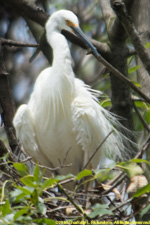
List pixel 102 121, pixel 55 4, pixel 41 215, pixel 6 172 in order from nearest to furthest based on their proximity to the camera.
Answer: pixel 41 215 → pixel 6 172 → pixel 102 121 → pixel 55 4

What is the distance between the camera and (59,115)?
10.3 feet

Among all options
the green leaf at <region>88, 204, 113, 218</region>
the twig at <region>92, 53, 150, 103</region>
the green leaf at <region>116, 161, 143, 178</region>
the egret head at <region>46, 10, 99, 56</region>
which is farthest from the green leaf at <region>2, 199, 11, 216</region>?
the egret head at <region>46, 10, 99, 56</region>

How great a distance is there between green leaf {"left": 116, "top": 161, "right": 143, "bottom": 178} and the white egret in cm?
112

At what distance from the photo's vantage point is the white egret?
3.02 metres

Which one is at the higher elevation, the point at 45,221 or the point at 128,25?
the point at 128,25

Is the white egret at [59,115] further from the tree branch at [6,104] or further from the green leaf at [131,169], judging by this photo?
the green leaf at [131,169]

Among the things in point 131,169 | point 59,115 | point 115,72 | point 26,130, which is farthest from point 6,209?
point 59,115

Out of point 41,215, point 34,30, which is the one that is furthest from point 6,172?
point 34,30

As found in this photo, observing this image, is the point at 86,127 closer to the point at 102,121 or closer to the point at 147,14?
the point at 102,121

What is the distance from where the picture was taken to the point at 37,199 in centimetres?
173

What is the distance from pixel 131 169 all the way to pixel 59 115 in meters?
1.42

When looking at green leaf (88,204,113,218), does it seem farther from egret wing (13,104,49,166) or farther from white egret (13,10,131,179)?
egret wing (13,104,49,166)

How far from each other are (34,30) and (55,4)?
1.60 m

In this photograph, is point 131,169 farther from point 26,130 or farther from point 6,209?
point 26,130
